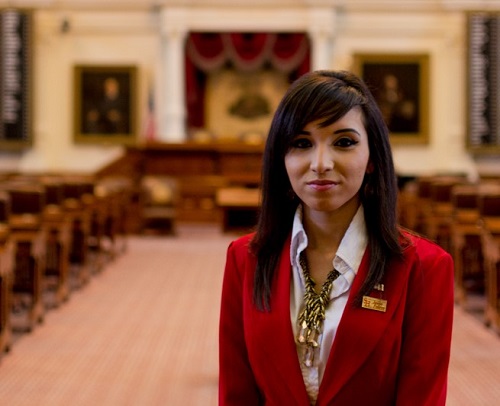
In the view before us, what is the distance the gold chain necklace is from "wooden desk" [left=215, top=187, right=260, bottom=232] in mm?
12607

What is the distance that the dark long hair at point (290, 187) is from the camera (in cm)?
195

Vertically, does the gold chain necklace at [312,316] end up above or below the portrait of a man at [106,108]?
below

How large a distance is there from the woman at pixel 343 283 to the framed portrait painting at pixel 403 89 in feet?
56.9

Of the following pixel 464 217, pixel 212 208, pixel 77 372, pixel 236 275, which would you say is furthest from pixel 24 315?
pixel 212 208

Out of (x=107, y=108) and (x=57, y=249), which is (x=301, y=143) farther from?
(x=107, y=108)

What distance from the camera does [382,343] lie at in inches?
75.8

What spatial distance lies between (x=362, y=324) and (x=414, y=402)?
21cm

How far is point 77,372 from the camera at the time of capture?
245 inches

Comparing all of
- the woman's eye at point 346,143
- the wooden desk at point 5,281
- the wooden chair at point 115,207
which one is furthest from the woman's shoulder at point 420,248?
the wooden chair at point 115,207

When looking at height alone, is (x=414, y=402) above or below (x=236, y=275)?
below

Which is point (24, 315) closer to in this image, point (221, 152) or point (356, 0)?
point (221, 152)

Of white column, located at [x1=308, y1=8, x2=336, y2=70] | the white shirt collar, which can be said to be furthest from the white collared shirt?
white column, located at [x1=308, y1=8, x2=336, y2=70]

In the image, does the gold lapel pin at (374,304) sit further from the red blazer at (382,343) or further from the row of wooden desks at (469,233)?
the row of wooden desks at (469,233)

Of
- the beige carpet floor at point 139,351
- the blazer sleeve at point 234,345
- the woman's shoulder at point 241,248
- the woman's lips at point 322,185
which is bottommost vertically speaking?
the beige carpet floor at point 139,351
